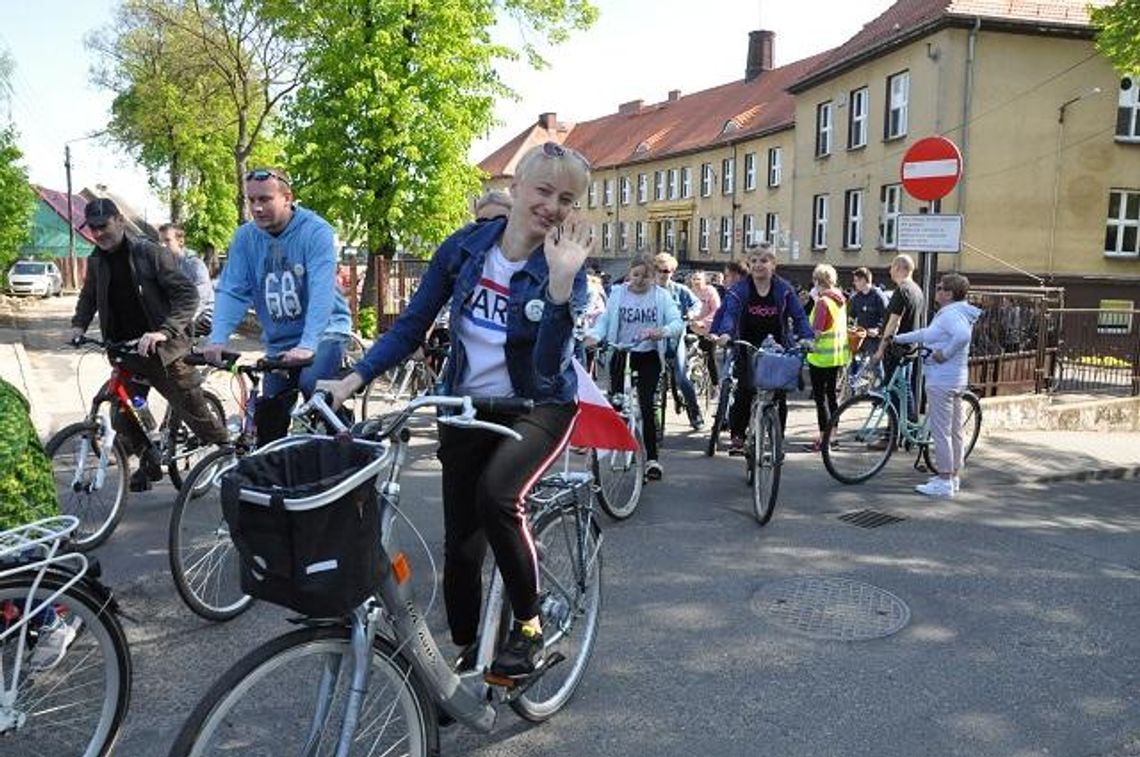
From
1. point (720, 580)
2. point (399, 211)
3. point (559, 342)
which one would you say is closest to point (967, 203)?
point (399, 211)

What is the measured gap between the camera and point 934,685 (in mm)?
3982

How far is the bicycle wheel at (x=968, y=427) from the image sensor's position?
846 cm

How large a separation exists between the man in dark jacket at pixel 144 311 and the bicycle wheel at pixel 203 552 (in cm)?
128

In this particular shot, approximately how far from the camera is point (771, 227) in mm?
38000

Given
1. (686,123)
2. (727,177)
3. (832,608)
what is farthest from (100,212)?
(686,123)

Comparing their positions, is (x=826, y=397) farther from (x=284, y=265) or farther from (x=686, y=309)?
(x=284, y=265)

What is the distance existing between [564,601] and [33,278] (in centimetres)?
4082

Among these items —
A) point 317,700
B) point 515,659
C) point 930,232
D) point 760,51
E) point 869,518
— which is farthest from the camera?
point 760,51

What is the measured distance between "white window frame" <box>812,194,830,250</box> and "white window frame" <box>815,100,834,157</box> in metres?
1.50

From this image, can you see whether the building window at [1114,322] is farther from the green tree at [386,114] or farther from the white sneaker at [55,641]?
the white sneaker at [55,641]

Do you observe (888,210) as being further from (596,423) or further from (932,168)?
(596,423)

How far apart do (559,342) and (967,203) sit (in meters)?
23.3

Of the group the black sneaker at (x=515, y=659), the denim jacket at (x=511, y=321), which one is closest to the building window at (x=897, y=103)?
the denim jacket at (x=511, y=321)

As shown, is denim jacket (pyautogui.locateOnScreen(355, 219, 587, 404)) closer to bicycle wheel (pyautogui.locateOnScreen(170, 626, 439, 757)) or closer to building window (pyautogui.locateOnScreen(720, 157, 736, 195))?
bicycle wheel (pyautogui.locateOnScreen(170, 626, 439, 757))
